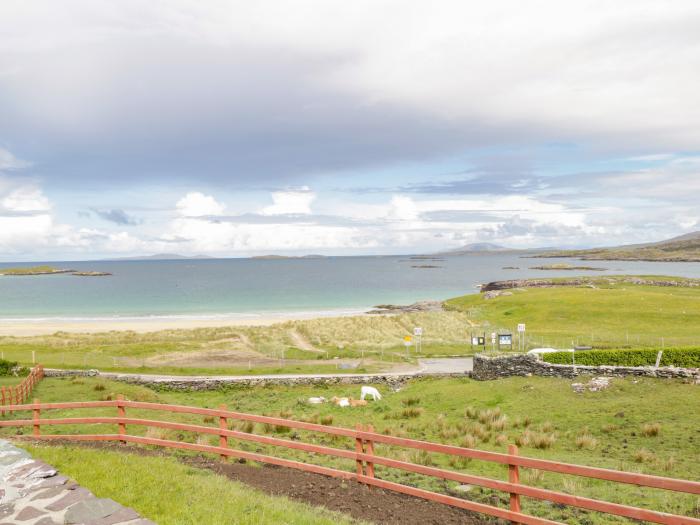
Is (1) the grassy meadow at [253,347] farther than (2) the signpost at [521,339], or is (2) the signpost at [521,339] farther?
(2) the signpost at [521,339]

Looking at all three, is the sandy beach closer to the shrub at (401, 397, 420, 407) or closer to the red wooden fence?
the red wooden fence

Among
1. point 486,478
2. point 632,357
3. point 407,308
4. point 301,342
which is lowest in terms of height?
point 301,342

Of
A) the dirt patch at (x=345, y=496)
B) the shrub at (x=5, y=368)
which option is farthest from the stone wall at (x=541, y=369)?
the shrub at (x=5, y=368)

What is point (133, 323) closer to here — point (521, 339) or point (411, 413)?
point (521, 339)

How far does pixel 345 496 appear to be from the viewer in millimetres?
10727

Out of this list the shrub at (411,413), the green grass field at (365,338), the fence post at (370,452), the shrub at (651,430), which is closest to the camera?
the fence post at (370,452)

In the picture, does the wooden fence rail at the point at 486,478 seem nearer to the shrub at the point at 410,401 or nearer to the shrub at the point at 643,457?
the shrub at the point at 643,457

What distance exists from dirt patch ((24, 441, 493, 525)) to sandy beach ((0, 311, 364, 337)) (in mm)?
69392

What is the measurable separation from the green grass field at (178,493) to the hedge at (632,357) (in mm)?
27441

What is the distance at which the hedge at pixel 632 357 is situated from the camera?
29094 millimetres

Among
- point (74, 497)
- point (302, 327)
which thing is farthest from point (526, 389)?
point (302, 327)

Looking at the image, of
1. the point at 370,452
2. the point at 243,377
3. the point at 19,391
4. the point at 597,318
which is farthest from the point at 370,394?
the point at 597,318

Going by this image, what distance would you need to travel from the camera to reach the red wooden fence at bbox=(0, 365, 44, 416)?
23.8 metres

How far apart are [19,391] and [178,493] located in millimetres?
22249
